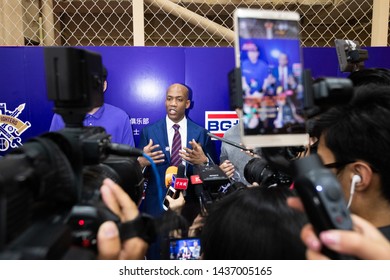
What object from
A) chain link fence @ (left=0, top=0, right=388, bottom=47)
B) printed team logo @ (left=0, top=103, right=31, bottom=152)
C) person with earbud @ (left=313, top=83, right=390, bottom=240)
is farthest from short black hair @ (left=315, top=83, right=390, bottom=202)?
printed team logo @ (left=0, top=103, right=31, bottom=152)

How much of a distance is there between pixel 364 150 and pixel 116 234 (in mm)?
560

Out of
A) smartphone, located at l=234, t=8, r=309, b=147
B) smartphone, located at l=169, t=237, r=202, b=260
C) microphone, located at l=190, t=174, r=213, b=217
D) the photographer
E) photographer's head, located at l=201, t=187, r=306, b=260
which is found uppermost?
smartphone, located at l=234, t=8, r=309, b=147

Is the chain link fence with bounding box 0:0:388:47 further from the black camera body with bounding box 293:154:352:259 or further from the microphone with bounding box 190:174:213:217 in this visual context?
the black camera body with bounding box 293:154:352:259

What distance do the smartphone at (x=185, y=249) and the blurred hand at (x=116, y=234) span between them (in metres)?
0.15

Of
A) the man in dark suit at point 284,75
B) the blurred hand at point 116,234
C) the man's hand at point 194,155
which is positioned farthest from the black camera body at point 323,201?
the man's hand at point 194,155

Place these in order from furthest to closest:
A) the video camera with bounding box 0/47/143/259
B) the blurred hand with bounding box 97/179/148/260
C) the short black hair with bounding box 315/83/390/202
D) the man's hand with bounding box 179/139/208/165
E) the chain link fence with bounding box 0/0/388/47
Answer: the chain link fence with bounding box 0/0/388/47 → the man's hand with bounding box 179/139/208/165 → the short black hair with bounding box 315/83/390/202 → the blurred hand with bounding box 97/179/148/260 → the video camera with bounding box 0/47/143/259

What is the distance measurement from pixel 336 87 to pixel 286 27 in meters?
0.14

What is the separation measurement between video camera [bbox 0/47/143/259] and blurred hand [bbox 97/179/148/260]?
0.8 inches

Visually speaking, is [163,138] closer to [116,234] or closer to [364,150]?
[364,150]

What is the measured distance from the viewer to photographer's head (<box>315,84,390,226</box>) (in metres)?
0.70

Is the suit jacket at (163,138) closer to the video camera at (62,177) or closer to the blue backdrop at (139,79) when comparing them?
the blue backdrop at (139,79)

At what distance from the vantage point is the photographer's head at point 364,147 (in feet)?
2.29

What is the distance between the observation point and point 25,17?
9.09 ft
